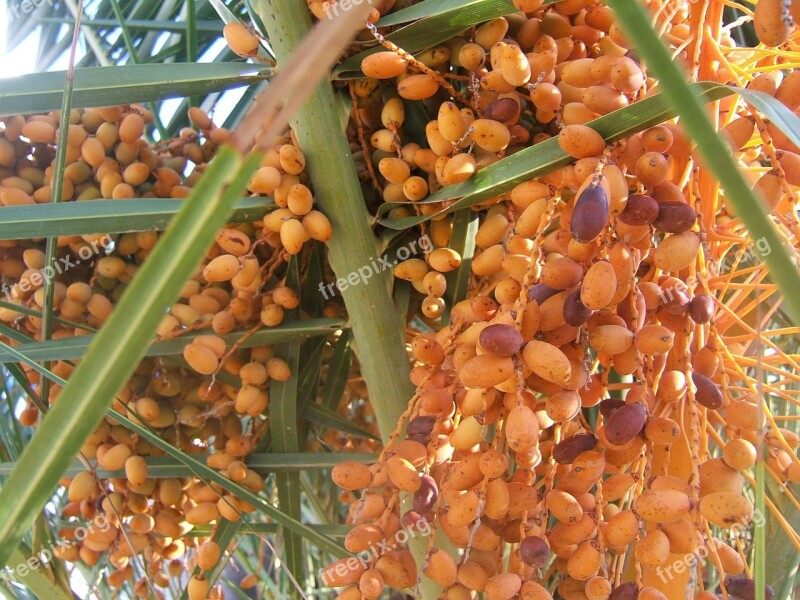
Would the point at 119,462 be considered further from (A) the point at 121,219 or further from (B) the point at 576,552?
(B) the point at 576,552

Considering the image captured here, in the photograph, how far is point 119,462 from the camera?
116cm

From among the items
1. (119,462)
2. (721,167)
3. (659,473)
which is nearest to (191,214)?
(721,167)

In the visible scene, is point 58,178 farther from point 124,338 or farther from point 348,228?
point 124,338

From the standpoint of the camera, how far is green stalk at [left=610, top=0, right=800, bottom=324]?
0.35 meters

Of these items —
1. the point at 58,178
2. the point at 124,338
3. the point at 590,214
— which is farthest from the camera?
the point at 58,178

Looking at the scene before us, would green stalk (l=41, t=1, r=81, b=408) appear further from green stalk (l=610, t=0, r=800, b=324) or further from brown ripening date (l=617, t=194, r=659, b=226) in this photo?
green stalk (l=610, t=0, r=800, b=324)

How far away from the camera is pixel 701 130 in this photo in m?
0.36

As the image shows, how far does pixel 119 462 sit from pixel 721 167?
1.02 meters

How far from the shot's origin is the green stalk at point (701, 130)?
0.35 m

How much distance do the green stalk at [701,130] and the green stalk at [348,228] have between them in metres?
0.70

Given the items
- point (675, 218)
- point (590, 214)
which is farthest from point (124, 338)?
point (675, 218)

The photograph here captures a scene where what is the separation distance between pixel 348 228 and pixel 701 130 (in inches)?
28.5

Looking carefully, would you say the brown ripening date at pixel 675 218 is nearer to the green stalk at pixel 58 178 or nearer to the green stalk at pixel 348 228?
the green stalk at pixel 348 228

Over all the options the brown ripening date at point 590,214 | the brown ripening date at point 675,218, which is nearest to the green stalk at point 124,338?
the brown ripening date at point 590,214
